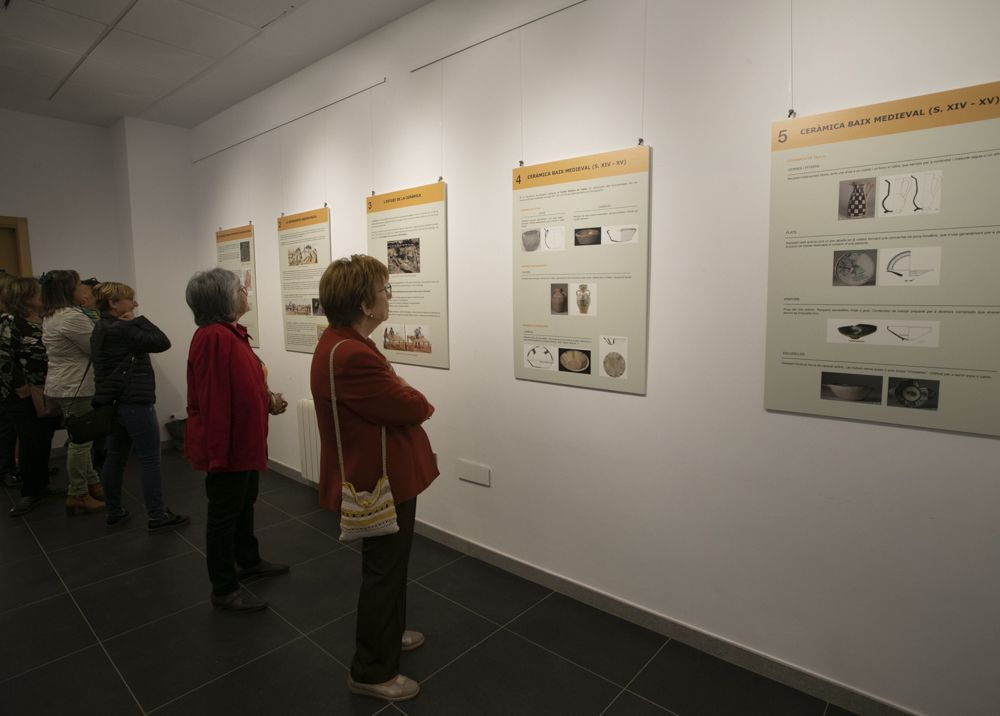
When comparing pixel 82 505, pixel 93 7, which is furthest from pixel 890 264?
pixel 82 505

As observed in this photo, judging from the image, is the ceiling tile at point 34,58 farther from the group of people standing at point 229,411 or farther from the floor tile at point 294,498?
the floor tile at point 294,498

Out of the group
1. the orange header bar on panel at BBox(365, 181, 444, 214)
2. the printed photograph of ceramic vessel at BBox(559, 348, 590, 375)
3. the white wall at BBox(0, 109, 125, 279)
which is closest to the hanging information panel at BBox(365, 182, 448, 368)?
the orange header bar on panel at BBox(365, 181, 444, 214)

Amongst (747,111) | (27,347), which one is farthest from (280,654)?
(27,347)

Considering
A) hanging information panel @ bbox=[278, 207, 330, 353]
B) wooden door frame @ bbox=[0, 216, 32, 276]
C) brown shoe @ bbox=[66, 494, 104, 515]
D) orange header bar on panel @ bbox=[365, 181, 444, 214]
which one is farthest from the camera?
wooden door frame @ bbox=[0, 216, 32, 276]

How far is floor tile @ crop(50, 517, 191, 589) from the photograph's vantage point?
298 centimetres

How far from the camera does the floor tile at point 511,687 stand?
1.96 meters

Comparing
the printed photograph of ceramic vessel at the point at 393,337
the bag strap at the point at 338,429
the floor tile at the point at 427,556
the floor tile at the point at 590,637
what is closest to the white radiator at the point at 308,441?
the printed photograph of ceramic vessel at the point at 393,337

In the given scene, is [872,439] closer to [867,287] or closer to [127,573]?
[867,287]

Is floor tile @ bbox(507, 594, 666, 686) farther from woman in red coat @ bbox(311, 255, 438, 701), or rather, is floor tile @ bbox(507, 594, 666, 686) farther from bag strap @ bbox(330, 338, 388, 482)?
bag strap @ bbox(330, 338, 388, 482)

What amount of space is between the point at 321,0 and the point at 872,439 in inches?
137

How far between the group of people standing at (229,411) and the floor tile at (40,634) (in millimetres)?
584

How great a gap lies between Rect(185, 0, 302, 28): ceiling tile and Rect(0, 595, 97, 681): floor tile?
336 cm

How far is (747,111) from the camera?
6.55 feet

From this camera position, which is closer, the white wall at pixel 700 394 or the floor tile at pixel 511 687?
the white wall at pixel 700 394
